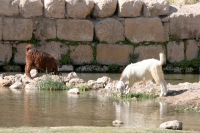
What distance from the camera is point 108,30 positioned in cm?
2375

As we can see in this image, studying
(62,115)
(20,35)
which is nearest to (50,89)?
(62,115)

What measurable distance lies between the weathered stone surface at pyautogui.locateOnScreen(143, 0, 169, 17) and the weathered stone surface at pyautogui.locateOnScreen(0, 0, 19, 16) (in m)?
4.86

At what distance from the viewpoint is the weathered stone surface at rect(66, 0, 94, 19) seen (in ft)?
76.8

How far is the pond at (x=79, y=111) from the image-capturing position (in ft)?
40.6

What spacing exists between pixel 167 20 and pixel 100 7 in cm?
267

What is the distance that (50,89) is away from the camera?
17.7m

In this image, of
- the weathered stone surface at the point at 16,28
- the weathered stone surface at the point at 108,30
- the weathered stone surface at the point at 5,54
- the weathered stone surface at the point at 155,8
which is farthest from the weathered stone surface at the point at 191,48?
the weathered stone surface at the point at 5,54

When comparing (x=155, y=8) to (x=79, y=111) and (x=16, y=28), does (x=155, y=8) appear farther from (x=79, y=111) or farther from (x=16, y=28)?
(x=79, y=111)

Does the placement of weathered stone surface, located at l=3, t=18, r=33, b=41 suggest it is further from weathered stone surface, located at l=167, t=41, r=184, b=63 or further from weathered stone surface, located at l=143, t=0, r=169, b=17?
weathered stone surface, located at l=167, t=41, r=184, b=63

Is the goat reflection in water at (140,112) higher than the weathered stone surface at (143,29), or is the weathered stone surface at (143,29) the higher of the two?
the weathered stone surface at (143,29)

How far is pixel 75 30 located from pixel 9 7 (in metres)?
2.63

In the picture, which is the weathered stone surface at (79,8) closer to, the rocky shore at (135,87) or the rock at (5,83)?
the rocky shore at (135,87)

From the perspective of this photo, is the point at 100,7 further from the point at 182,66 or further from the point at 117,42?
the point at 182,66

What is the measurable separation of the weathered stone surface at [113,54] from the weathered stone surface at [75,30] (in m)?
0.64
